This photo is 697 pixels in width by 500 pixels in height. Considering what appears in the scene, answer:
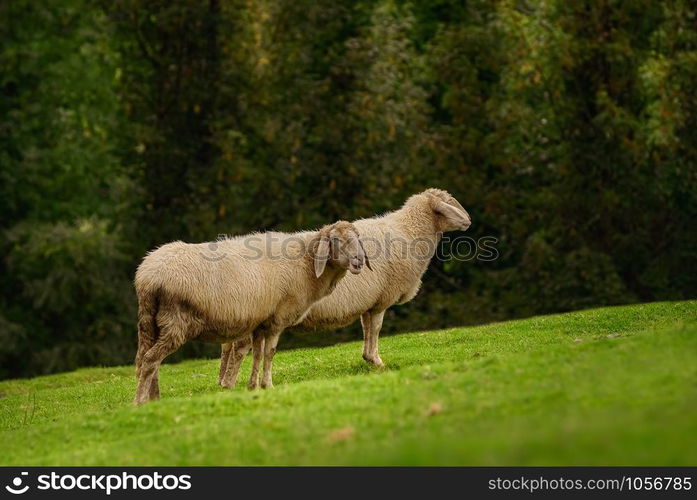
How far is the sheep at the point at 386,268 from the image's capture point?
19875mm

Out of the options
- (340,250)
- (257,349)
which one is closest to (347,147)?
(340,250)

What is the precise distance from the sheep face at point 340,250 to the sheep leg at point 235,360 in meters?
1.72

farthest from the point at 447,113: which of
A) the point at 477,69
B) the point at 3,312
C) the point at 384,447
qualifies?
the point at 384,447

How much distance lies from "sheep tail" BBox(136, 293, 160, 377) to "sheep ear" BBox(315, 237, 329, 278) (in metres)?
2.63

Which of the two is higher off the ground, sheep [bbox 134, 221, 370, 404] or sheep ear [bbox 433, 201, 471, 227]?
sheep ear [bbox 433, 201, 471, 227]

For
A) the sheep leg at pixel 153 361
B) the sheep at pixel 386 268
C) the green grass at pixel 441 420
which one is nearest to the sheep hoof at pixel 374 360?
the sheep at pixel 386 268

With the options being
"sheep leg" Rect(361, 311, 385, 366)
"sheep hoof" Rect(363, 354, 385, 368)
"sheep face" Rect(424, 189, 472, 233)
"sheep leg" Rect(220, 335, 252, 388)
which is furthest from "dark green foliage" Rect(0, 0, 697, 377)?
"sheep leg" Rect(220, 335, 252, 388)

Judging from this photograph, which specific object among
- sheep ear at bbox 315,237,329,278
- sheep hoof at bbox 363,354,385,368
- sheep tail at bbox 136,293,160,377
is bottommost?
sheep hoof at bbox 363,354,385,368

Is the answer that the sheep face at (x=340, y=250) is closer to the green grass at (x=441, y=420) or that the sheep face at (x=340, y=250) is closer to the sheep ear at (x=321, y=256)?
the sheep ear at (x=321, y=256)

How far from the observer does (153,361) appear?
1708cm

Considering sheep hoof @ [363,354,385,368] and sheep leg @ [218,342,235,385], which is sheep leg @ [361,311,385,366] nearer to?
sheep hoof @ [363,354,385,368]

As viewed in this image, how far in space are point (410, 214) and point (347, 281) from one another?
8.13ft

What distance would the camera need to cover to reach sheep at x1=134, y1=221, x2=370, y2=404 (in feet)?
55.5

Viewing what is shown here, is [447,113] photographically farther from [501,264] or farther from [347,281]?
[347,281]
